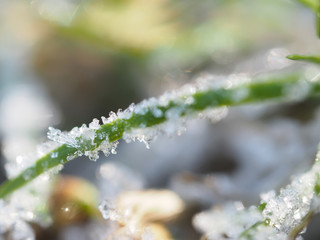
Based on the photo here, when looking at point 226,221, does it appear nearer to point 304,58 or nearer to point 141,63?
point 304,58

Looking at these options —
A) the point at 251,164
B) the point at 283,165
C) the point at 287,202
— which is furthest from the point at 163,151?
the point at 287,202

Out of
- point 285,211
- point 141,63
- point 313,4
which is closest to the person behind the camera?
point 285,211

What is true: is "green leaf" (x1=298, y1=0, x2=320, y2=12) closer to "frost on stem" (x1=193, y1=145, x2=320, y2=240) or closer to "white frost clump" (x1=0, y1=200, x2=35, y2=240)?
"frost on stem" (x1=193, y1=145, x2=320, y2=240)

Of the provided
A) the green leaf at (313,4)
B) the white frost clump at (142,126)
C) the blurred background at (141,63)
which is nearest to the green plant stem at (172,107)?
the white frost clump at (142,126)

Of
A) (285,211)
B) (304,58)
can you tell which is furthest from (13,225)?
(304,58)

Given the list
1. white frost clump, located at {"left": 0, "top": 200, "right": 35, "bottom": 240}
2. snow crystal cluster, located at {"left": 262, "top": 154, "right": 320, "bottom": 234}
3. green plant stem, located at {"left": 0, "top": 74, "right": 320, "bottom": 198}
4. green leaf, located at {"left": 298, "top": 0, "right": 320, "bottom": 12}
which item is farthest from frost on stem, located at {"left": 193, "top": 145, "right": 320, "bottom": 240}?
white frost clump, located at {"left": 0, "top": 200, "right": 35, "bottom": 240}

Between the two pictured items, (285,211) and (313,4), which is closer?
(285,211)

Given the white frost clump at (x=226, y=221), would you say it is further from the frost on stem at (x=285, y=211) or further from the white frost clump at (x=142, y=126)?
the white frost clump at (x=142, y=126)

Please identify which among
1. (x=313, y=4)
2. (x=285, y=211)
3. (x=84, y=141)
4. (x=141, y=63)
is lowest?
(x=285, y=211)
